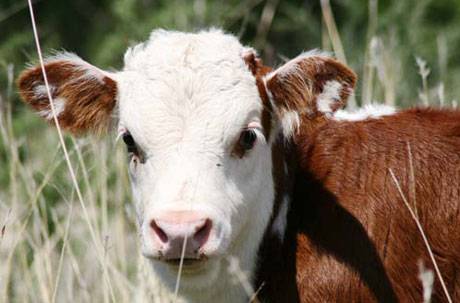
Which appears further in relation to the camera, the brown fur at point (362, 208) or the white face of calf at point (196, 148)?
the brown fur at point (362, 208)

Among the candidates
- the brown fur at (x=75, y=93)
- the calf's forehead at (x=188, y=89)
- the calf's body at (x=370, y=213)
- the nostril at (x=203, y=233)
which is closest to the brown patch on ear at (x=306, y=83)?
the calf's forehead at (x=188, y=89)

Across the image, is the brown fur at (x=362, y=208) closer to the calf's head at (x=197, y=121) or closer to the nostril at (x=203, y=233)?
the calf's head at (x=197, y=121)

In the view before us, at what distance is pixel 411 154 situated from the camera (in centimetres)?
731

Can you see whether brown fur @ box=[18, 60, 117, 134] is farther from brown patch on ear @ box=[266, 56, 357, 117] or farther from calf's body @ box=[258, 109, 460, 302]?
calf's body @ box=[258, 109, 460, 302]

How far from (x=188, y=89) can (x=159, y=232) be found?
832 millimetres

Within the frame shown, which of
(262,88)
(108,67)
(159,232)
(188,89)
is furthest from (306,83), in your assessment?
(108,67)

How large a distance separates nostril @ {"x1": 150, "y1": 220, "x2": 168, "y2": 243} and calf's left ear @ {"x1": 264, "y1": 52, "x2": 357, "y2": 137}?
1.14 meters

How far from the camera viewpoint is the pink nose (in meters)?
6.40

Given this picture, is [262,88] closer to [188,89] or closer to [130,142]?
[188,89]

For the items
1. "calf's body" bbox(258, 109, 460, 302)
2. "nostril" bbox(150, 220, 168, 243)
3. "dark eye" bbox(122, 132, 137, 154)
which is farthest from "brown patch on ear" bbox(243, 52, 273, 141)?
"nostril" bbox(150, 220, 168, 243)

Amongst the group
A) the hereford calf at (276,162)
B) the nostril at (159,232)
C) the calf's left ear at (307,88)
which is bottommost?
the nostril at (159,232)

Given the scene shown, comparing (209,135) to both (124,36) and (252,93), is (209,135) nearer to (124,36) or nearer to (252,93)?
(252,93)

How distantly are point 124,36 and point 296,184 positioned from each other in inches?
245

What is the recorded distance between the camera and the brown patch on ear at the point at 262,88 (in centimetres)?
720
